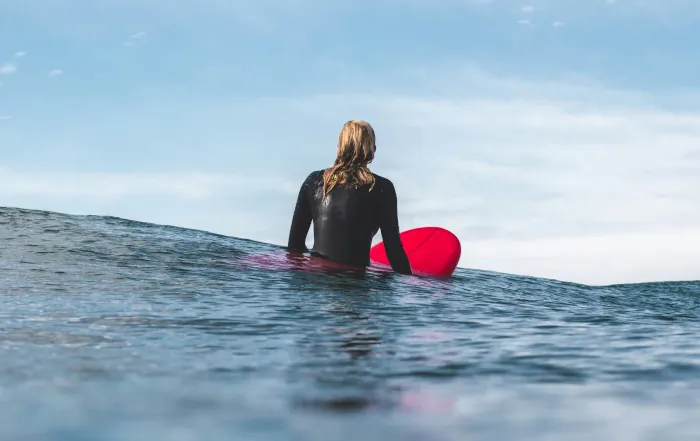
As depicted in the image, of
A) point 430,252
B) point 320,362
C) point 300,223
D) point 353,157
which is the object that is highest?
point 353,157

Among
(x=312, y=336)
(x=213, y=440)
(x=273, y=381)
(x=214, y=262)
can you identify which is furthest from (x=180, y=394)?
(x=214, y=262)

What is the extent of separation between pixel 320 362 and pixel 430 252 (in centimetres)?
553

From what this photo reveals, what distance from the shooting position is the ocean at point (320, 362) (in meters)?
2.19

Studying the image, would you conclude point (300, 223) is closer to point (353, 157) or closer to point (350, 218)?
point (350, 218)

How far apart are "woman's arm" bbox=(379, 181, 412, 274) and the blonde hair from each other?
20cm

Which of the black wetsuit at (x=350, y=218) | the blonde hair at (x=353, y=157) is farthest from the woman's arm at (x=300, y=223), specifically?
the blonde hair at (x=353, y=157)

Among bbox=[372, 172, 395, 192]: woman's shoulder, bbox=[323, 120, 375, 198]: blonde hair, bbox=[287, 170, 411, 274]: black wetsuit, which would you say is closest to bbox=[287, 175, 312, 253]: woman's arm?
bbox=[287, 170, 411, 274]: black wetsuit

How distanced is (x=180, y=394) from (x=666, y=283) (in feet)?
46.2

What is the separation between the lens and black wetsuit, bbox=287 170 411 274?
700cm

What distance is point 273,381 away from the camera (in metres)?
2.76

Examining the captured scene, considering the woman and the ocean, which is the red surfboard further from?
the ocean

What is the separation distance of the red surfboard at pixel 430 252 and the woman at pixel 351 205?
1.08 m

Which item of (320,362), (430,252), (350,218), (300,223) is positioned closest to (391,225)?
(350,218)

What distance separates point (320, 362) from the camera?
3.14 metres
